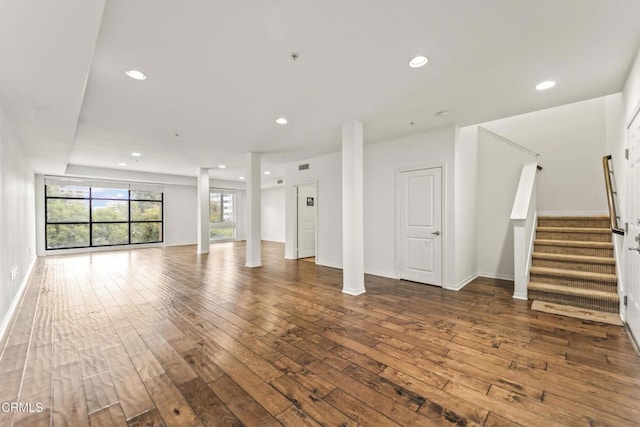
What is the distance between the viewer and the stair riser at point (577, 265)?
11.4ft

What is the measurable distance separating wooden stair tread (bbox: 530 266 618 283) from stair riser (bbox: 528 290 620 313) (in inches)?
11.6

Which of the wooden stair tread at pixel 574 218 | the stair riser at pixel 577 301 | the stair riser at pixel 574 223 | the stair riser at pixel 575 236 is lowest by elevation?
the stair riser at pixel 577 301

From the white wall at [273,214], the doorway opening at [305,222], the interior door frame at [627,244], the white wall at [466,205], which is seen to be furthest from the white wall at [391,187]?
the white wall at [273,214]

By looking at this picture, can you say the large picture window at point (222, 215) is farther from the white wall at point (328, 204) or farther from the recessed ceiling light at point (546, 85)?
the recessed ceiling light at point (546, 85)

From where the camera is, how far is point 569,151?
4.74 m

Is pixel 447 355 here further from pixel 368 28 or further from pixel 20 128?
pixel 20 128

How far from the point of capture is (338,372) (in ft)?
6.66

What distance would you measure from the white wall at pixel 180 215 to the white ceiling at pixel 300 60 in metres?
6.08

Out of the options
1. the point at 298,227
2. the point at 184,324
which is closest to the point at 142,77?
the point at 184,324

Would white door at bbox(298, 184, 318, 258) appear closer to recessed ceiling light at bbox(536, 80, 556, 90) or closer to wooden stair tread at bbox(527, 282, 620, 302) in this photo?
wooden stair tread at bbox(527, 282, 620, 302)

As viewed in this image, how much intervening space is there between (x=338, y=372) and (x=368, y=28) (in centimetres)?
270

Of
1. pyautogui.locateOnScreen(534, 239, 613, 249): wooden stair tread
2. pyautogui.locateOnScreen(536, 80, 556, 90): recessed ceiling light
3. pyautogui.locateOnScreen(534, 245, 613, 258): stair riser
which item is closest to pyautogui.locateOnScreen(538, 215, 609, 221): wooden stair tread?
pyautogui.locateOnScreen(534, 239, 613, 249): wooden stair tread

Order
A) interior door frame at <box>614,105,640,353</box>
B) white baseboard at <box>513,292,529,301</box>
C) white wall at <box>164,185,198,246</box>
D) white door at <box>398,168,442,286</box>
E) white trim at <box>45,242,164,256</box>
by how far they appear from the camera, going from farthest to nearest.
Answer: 1. white wall at <box>164,185,198,246</box>
2. white trim at <box>45,242,164,256</box>
3. white door at <box>398,168,442,286</box>
4. white baseboard at <box>513,292,529,301</box>
5. interior door frame at <box>614,105,640,353</box>

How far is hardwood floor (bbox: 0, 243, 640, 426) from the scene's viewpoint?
1620 millimetres
